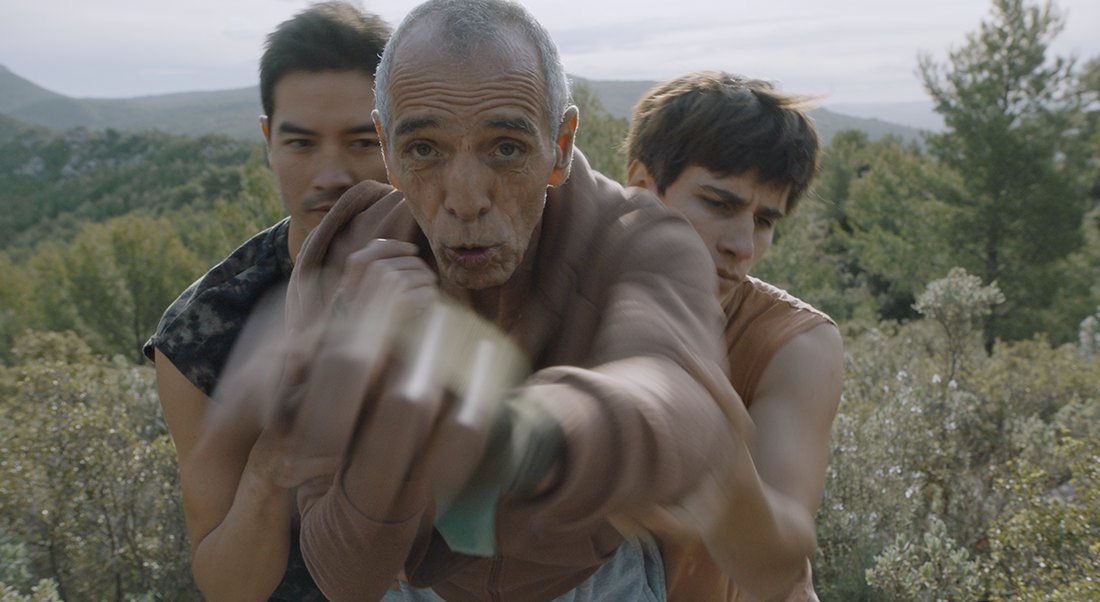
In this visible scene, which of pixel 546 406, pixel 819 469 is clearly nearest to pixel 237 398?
pixel 546 406

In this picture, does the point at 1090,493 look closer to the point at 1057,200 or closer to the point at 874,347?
the point at 874,347

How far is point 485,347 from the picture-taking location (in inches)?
40.6

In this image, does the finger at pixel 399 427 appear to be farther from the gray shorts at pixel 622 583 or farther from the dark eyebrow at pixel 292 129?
the dark eyebrow at pixel 292 129

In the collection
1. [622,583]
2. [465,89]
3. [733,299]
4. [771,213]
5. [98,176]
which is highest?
[465,89]

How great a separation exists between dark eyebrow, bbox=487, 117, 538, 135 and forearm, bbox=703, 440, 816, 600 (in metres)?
0.59

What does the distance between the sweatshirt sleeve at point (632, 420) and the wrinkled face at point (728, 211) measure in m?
1.42

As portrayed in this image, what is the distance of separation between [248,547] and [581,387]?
1.34m

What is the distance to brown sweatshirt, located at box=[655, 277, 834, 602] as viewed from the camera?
2.22m

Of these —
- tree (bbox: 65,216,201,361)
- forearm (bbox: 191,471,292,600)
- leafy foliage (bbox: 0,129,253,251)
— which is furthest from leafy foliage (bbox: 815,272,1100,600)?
leafy foliage (bbox: 0,129,253,251)

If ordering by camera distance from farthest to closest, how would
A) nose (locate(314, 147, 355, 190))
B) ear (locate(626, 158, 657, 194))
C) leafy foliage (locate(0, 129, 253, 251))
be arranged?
leafy foliage (locate(0, 129, 253, 251)), ear (locate(626, 158, 657, 194)), nose (locate(314, 147, 355, 190))

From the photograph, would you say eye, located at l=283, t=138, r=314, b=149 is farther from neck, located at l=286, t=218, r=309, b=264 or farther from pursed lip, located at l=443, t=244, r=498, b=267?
pursed lip, located at l=443, t=244, r=498, b=267

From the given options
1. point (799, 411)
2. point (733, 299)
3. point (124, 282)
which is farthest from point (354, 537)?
point (124, 282)

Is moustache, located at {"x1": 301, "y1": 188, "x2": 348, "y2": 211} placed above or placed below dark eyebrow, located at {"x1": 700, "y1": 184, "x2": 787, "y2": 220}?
above

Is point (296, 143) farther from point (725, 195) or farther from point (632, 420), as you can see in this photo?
point (632, 420)
